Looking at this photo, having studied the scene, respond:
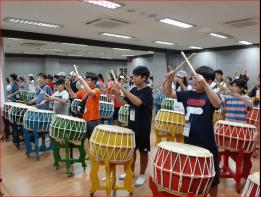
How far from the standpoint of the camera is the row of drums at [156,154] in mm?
2051

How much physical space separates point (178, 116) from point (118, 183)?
163 cm

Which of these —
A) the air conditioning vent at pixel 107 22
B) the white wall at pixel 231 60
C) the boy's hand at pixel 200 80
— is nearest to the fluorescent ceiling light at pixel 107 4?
the air conditioning vent at pixel 107 22

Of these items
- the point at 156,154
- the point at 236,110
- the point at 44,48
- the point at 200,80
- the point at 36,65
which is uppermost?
the point at 44,48

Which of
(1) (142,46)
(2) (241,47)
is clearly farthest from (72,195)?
(2) (241,47)

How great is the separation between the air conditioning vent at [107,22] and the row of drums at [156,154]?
2.74 metres

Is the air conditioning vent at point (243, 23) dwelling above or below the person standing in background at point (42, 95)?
above

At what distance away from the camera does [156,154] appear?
2230 millimetres

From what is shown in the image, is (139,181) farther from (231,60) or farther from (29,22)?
(231,60)

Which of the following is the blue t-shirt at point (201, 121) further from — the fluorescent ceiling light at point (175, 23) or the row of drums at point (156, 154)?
the fluorescent ceiling light at point (175, 23)

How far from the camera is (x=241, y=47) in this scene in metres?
11.8

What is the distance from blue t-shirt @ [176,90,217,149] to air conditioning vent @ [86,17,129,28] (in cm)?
433

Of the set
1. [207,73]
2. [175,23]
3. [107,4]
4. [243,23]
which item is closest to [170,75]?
[207,73]

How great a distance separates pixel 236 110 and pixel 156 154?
2676 mm

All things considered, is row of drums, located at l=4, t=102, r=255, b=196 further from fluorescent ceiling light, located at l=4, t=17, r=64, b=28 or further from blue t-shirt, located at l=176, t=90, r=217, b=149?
fluorescent ceiling light, located at l=4, t=17, r=64, b=28
